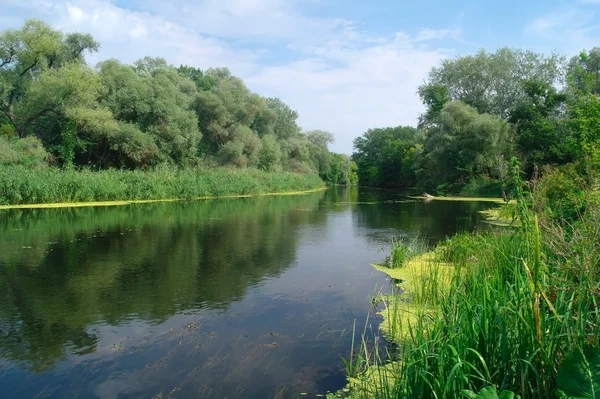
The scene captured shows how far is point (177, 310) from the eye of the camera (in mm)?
7789

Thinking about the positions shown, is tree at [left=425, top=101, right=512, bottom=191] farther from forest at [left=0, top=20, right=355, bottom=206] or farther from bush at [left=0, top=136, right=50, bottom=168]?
bush at [left=0, top=136, right=50, bottom=168]

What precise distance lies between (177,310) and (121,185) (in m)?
22.4

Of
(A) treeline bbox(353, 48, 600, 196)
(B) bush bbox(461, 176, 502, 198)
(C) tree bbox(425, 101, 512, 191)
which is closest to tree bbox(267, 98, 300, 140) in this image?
(A) treeline bbox(353, 48, 600, 196)

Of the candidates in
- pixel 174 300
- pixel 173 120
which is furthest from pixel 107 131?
pixel 174 300

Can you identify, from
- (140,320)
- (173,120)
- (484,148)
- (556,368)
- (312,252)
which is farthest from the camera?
(484,148)

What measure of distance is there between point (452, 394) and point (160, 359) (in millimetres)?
3942

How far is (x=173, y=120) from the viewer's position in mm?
36906

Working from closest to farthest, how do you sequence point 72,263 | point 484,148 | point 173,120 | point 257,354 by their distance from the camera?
point 257,354
point 72,263
point 173,120
point 484,148

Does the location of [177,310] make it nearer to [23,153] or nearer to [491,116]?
[23,153]

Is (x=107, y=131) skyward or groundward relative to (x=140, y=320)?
skyward

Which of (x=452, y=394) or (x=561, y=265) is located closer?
(x=452, y=394)

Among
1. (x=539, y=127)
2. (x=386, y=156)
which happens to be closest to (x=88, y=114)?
(x=539, y=127)

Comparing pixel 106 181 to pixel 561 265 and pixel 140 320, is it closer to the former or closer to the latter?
pixel 140 320

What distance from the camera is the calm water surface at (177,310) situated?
5402 millimetres
